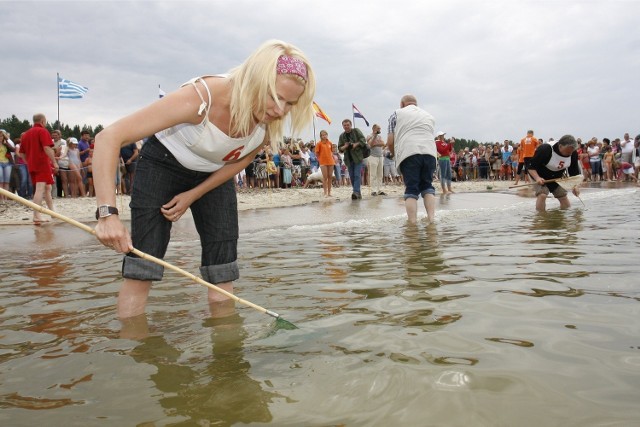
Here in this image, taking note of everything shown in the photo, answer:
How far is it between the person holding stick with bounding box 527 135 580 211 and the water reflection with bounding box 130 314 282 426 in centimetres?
739

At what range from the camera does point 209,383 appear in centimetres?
181

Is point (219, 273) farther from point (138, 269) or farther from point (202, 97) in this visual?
point (202, 97)

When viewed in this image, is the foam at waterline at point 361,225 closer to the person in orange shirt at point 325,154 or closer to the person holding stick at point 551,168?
the person holding stick at point 551,168

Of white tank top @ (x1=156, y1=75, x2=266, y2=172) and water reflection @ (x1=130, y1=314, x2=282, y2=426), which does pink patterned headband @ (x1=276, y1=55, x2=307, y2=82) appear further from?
water reflection @ (x1=130, y1=314, x2=282, y2=426)

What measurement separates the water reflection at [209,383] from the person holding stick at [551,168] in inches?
291

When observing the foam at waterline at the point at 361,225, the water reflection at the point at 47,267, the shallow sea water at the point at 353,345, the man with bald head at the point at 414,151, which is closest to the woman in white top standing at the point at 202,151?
the shallow sea water at the point at 353,345

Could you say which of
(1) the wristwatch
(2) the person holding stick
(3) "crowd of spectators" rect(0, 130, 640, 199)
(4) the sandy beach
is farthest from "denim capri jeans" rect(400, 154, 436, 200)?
(1) the wristwatch

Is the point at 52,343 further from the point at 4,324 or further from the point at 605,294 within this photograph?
the point at 605,294

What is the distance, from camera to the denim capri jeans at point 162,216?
8.72 ft

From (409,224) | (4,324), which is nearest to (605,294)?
(4,324)

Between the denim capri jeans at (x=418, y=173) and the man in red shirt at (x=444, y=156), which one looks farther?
the man in red shirt at (x=444, y=156)

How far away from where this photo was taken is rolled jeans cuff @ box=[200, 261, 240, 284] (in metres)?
2.91

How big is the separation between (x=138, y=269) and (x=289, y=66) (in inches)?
50.6

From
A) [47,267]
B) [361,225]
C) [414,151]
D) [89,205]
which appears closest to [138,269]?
[47,267]
